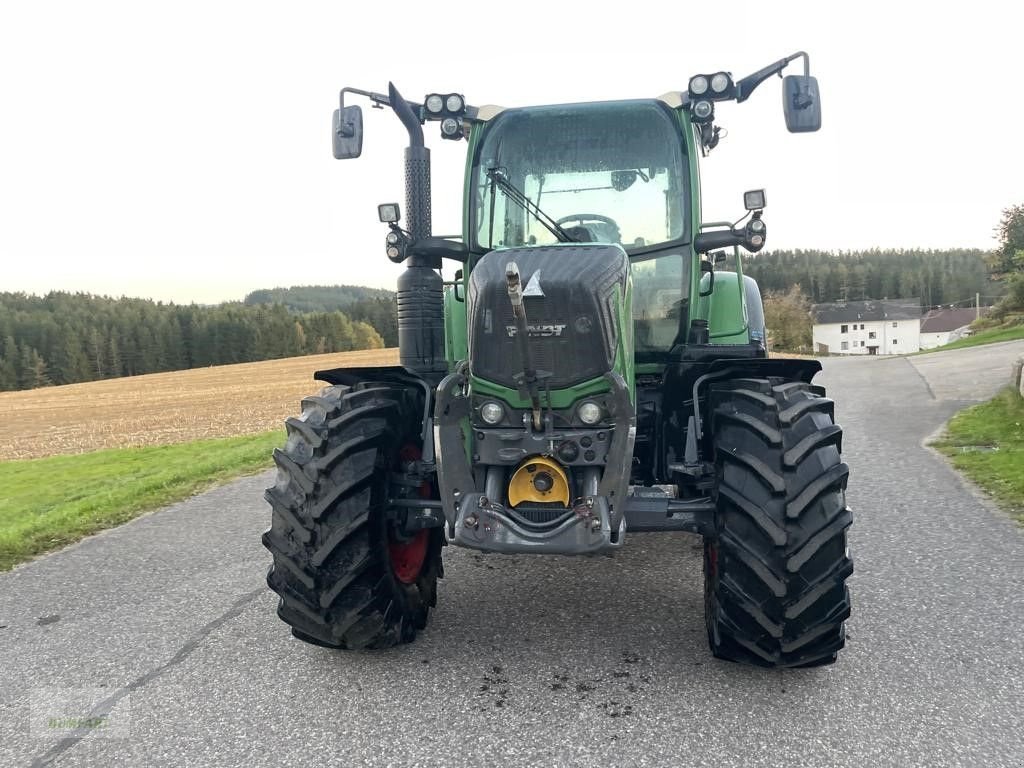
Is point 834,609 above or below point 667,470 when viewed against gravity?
below

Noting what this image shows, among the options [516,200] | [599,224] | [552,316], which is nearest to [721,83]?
[599,224]

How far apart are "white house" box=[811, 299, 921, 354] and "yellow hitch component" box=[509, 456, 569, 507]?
274ft

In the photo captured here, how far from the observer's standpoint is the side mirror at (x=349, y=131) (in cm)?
440

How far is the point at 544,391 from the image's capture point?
3.12m

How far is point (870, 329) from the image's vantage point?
266 feet

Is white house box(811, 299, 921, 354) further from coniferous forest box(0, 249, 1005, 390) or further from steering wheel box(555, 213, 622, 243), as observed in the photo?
steering wheel box(555, 213, 622, 243)

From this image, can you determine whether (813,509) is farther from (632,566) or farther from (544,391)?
(632,566)

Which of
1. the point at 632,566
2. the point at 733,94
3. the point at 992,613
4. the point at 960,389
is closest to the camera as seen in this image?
the point at 992,613

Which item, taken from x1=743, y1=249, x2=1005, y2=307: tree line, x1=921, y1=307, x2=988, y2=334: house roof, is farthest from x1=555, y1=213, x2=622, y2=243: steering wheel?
x1=743, y1=249, x2=1005, y2=307: tree line

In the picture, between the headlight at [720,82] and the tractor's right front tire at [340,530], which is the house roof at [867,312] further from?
the tractor's right front tire at [340,530]

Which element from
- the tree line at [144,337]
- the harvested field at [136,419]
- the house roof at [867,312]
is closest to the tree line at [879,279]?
the house roof at [867,312]

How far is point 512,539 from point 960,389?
14.5m

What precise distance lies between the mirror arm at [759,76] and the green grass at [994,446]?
12.1ft

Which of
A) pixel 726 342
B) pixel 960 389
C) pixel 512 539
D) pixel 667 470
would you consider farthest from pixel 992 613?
pixel 960 389
